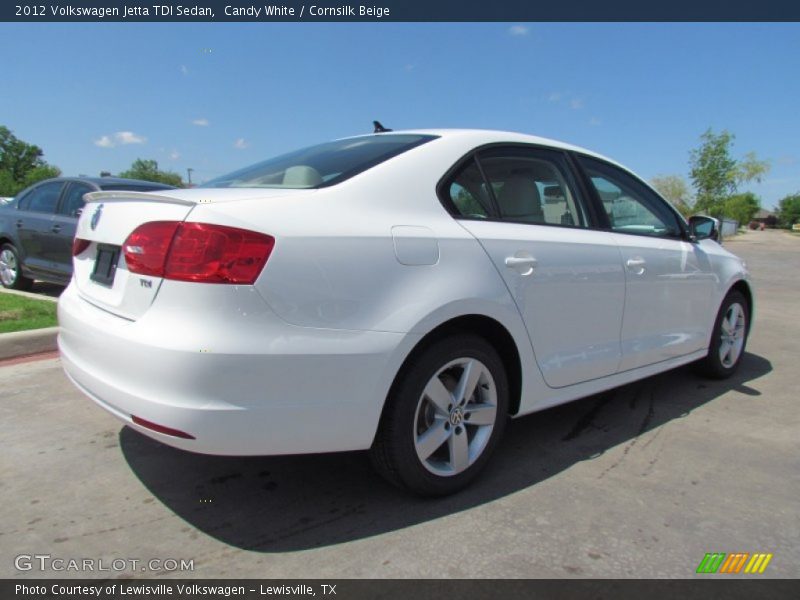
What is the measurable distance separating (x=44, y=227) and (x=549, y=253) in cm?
646

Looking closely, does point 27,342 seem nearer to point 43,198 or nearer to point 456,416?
point 43,198

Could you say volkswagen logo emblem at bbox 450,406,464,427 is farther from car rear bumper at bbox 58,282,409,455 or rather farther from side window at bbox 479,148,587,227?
side window at bbox 479,148,587,227

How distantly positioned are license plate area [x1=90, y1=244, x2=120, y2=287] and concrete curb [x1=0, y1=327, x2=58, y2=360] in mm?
2669

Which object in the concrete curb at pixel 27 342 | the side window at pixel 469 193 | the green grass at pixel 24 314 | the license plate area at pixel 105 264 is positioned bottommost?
the concrete curb at pixel 27 342

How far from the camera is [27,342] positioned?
15.4ft

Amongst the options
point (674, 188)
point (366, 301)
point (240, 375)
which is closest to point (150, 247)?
point (240, 375)

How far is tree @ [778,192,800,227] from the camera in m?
108

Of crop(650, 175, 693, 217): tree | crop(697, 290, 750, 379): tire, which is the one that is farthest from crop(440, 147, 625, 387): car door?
crop(650, 175, 693, 217): tree

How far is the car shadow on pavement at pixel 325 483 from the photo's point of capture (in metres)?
2.33

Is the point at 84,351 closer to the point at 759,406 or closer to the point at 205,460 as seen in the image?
the point at 205,460

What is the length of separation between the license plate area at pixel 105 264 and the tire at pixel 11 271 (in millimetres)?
5862

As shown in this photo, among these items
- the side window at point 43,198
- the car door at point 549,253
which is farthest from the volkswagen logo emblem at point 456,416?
the side window at point 43,198

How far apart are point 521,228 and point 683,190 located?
215ft

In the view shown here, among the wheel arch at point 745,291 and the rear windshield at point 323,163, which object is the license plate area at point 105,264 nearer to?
the rear windshield at point 323,163
